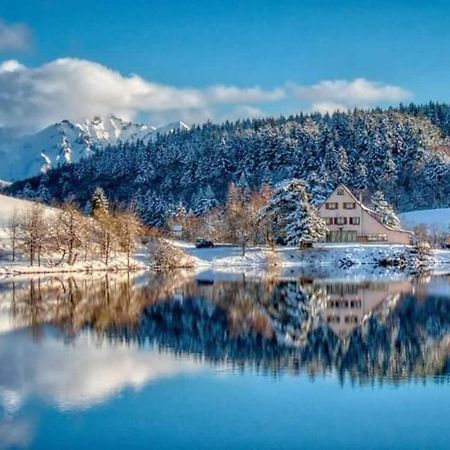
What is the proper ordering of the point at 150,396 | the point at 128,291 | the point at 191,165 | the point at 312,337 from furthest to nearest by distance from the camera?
the point at 191,165 < the point at 128,291 < the point at 312,337 < the point at 150,396

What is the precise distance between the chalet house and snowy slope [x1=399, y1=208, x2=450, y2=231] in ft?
47.3

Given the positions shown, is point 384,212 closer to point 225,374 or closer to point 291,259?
point 291,259

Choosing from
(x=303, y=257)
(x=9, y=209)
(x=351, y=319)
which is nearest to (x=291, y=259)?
(x=303, y=257)

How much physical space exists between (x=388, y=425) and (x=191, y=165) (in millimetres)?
173265

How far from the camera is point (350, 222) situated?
94188 millimetres

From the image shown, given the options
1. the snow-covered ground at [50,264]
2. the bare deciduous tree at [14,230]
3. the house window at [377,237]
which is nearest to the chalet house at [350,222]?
the house window at [377,237]

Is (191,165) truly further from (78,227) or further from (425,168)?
(78,227)

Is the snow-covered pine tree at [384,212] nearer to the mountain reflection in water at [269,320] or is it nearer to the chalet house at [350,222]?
the chalet house at [350,222]

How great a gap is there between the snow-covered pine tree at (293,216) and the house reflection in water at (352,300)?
2316 cm

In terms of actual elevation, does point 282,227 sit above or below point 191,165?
below

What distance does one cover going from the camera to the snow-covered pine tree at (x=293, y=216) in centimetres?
8094

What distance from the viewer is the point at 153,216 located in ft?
473

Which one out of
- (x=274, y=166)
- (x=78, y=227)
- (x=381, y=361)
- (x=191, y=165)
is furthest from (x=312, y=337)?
(x=191, y=165)

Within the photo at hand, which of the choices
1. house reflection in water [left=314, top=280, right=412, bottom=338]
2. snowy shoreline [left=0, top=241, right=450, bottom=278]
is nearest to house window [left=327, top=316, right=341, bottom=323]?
house reflection in water [left=314, top=280, right=412, bottom=338]
